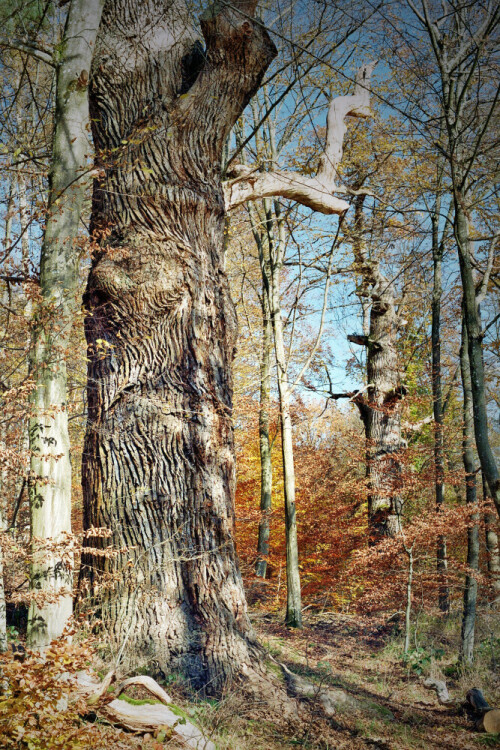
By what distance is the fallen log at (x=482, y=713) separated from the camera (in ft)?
14.6

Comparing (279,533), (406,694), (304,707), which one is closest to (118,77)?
(304,707)

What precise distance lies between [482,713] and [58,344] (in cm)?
496

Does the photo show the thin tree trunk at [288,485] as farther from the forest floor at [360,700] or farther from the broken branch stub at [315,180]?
the broken branch stub at [315,180]

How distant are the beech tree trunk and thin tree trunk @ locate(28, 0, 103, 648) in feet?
21.3

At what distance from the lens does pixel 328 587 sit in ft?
34.0

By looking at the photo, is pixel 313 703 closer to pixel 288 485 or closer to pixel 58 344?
pixel 58 344

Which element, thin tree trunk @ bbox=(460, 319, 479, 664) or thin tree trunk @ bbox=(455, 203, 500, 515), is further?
thin tree trunk @ bbox=(460, 319, 479, 664)

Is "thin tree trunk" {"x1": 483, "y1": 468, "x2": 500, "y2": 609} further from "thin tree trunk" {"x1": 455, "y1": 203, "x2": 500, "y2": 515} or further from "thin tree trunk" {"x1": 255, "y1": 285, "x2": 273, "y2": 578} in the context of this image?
"thin tree trunk" {"x1": 455, "y1": 203, "x2": 500, "y2": 515}

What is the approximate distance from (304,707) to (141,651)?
1.41 meters

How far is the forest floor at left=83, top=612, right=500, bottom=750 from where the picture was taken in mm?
3625

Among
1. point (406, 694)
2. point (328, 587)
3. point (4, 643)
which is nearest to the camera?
point (4, 643)

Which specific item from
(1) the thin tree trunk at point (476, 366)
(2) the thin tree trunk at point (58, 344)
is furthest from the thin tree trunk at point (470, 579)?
(2) the thin tree trunk at point (58, 344)

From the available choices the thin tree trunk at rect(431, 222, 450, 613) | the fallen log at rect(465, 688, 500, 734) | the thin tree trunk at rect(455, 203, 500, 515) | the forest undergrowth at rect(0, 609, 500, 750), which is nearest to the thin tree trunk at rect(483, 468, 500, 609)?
the thin tree trunk at rect(431, 222, 450, 613)

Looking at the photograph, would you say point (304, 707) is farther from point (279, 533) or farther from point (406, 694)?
point (279, 533)
